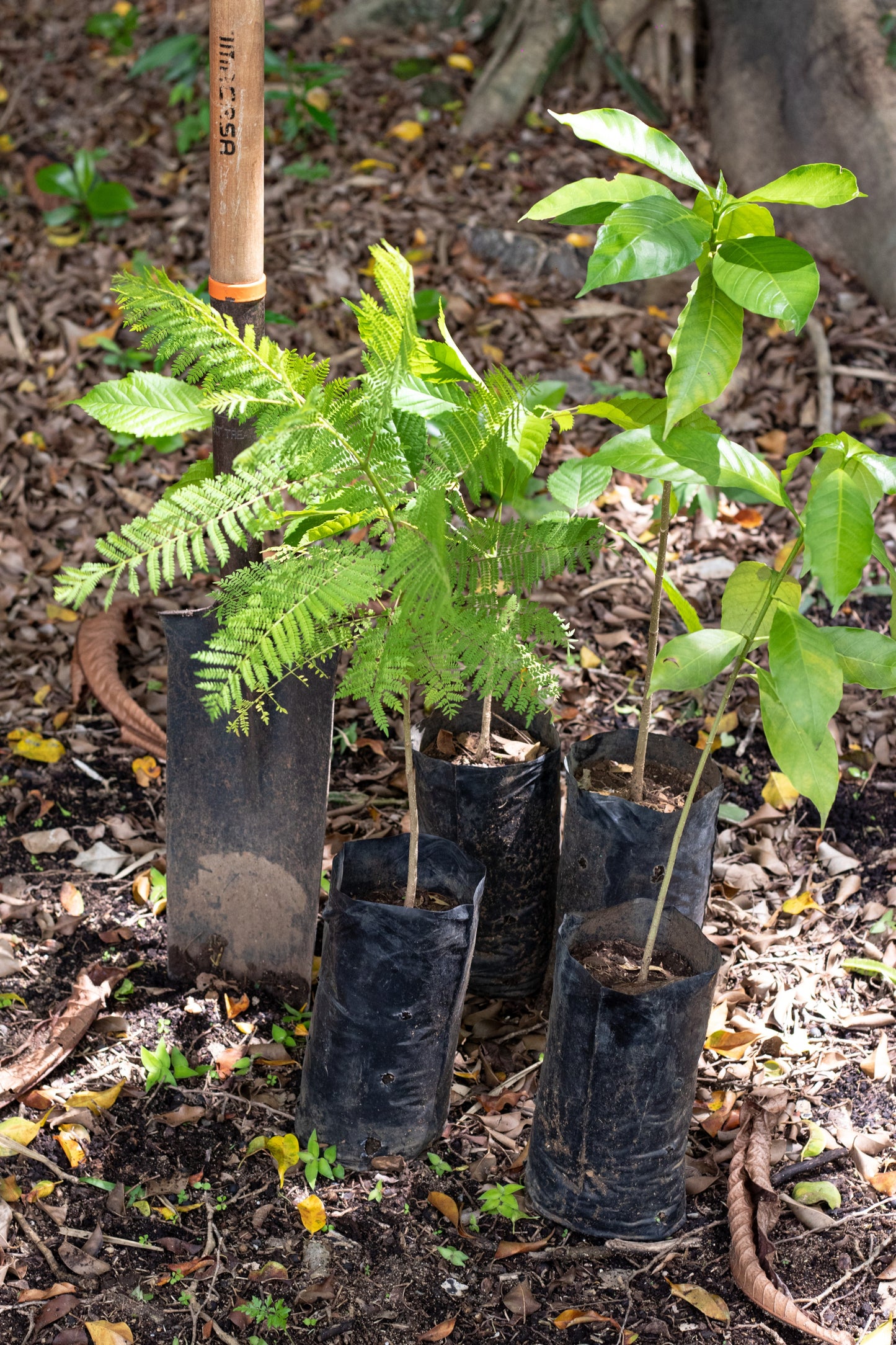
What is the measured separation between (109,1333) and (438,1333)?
472 mm

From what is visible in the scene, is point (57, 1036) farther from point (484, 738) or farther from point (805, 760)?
point (805, 760)

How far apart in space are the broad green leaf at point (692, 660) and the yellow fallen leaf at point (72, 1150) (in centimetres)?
121

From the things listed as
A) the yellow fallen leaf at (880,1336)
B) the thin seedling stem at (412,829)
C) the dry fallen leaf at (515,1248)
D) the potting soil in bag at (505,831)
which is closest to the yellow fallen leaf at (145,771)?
the potting soil in bag at (505,831)

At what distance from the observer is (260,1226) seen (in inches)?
71.4

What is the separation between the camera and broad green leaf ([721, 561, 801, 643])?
170cm

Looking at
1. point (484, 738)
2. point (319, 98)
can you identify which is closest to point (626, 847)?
point (484, 738)

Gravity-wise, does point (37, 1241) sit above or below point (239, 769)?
below

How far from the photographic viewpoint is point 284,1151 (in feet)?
6.29

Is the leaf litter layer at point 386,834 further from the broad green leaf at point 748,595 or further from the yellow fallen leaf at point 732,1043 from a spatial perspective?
the broad green leaf at point 748,595

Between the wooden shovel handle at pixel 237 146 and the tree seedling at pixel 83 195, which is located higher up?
the wooden shovel handle at pixel 237 146

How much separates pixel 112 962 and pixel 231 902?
279 millimetres

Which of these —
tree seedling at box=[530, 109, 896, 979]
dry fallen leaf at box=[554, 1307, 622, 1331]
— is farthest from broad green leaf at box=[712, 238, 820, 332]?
dry fallen leaf at box=[554, 1307, 622, 1331]

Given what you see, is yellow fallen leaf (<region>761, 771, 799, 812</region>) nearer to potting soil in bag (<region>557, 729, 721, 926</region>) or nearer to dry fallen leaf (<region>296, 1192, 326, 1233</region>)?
potting soil in bag (<region>557, 729, 721, 926</region>)

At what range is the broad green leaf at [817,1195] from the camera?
1.89 metres
